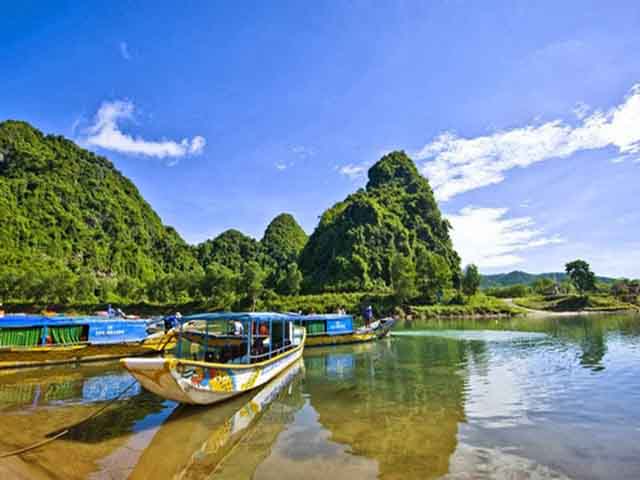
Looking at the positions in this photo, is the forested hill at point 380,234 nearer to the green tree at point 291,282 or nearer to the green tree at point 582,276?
the green tree at point 291,282

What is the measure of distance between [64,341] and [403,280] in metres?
60.4

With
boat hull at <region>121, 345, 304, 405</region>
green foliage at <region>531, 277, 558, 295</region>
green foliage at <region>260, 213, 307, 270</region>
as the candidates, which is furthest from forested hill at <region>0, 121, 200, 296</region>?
green foliage at <region>531, 277, 558, 295</region>

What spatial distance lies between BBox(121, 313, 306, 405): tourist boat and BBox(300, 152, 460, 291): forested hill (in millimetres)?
76040

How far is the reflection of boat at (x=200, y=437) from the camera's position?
7.93 meters

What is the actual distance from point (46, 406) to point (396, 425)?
11212 millimetres

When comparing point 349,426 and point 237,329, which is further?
point 237,329

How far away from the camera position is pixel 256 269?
7919 cm

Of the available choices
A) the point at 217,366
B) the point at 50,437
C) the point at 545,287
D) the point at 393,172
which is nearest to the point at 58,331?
the point at 50,437

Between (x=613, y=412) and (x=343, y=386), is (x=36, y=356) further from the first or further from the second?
(x=613, y=412)

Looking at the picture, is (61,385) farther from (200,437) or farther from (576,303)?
(576,303)

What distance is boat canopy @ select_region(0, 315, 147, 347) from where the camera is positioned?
1948 cm

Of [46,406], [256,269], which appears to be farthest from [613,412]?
[256,269]

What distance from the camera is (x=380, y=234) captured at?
117250 millimetres

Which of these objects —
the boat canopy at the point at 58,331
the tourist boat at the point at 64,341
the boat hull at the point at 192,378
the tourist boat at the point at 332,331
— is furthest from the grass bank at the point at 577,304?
the boat hull at the point at 192,378
